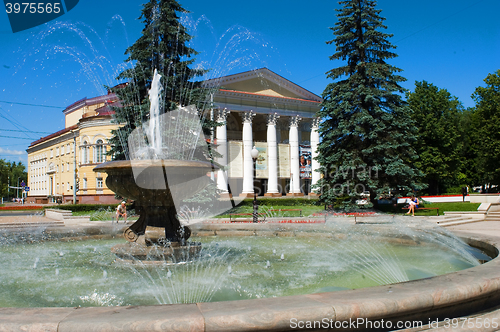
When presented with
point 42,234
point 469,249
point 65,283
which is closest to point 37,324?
point 65,283

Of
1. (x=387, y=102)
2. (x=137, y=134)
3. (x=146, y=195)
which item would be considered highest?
(x=387, y=102)

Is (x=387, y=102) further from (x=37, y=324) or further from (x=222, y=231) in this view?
(x=37, y=324)

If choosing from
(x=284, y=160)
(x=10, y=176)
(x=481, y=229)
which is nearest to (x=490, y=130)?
(x=284, y=160)

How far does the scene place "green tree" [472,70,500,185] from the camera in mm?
39031

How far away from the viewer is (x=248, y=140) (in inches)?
1764

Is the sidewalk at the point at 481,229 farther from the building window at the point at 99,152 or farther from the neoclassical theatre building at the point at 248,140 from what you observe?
the building window at the point at 99,152

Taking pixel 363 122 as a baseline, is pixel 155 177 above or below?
below

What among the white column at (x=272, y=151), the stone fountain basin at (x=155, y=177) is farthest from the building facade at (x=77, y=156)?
the stone fountain basin at (x=155, y=177)

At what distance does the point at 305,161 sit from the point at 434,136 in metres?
14.8

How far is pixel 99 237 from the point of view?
36.6 ft

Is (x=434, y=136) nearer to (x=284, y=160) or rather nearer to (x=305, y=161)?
(x=305, y=161)

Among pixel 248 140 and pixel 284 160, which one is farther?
pixel 284 160

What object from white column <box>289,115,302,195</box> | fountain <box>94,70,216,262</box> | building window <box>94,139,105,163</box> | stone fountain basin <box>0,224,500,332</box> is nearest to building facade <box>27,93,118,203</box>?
building window <box>94,139,105,163</box>

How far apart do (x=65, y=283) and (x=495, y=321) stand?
5265 mm
